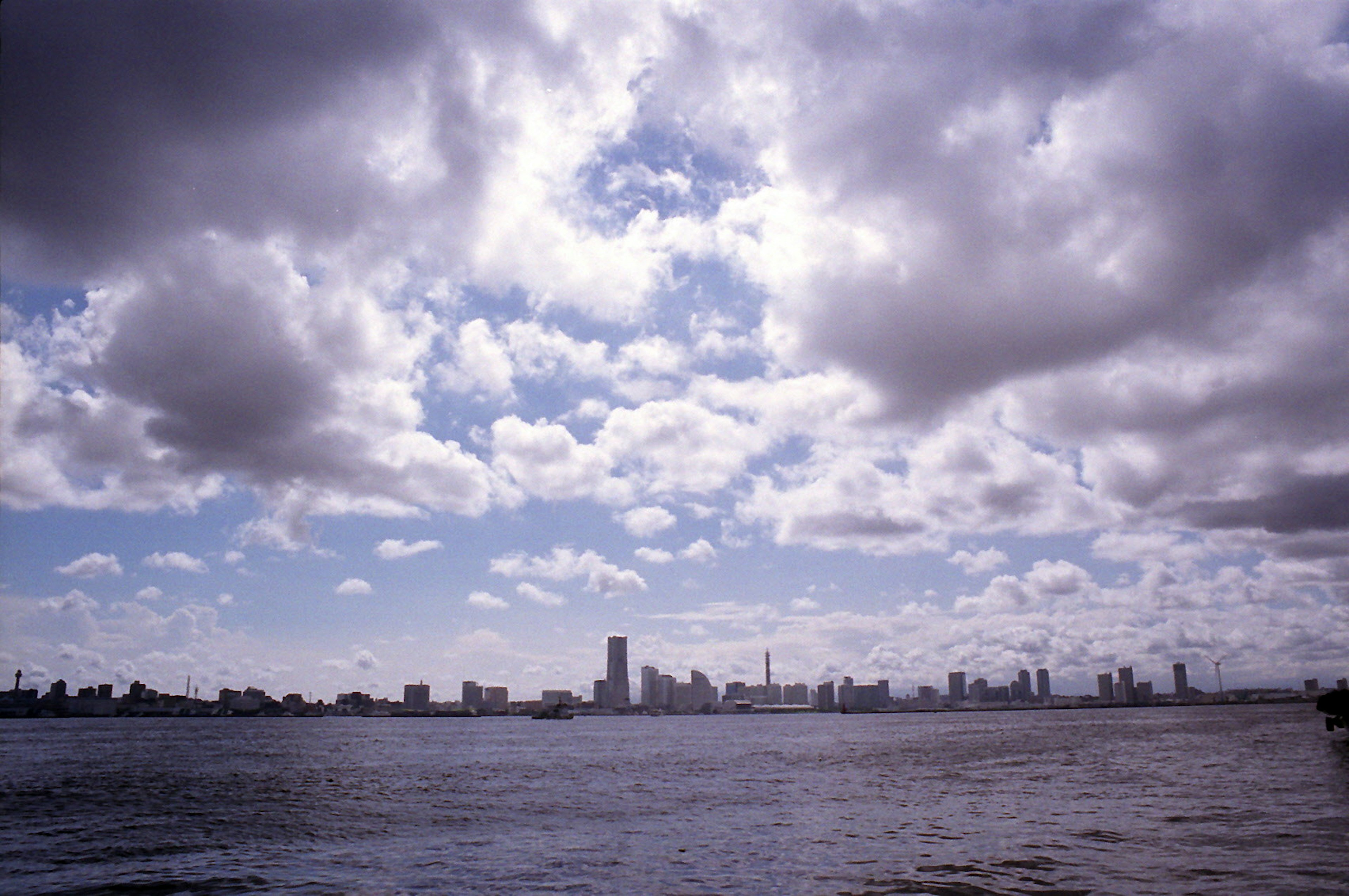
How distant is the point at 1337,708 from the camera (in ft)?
341

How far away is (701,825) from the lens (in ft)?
144

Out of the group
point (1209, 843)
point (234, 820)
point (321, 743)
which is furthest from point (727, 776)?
point (321, 743)

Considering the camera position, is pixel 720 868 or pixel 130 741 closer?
pixel 720 868

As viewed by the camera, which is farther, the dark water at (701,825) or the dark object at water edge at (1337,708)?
the dark object at water edge at (1337,708)

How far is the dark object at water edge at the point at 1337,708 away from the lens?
10256cm

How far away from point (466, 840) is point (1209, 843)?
33297 millimetres

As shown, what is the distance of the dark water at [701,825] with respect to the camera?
98.6 ft

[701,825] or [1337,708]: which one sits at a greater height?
[701,825]

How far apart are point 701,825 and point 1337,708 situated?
103 m

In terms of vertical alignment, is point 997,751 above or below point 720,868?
below

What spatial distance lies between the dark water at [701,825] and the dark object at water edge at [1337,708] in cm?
1155

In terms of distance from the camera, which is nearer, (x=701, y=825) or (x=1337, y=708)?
(x=701, y=825)

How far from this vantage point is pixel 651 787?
65.2m

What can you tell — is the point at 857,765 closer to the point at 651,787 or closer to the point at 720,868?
the point at 651,787
